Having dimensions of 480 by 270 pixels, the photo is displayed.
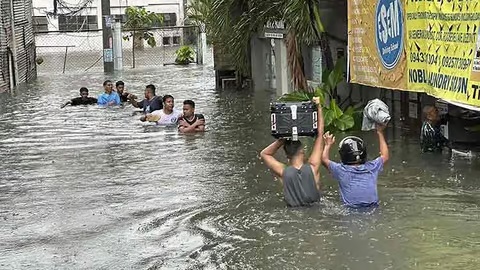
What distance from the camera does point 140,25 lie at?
151 ft

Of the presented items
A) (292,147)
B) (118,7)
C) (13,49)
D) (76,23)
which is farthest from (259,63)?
(118,7)

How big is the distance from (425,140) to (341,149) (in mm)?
4112

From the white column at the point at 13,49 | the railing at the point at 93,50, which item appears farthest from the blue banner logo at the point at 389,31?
the railing at the point at 93,50

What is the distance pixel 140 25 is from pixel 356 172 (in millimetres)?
38104

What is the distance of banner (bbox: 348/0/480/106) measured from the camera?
10.7 meters

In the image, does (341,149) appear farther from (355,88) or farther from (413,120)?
(355,88)

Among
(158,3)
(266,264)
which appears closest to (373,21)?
(266,264)

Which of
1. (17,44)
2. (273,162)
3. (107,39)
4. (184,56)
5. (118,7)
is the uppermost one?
(118,7)

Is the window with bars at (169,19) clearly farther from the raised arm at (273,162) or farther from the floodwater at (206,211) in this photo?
the raised arm at (273,162)

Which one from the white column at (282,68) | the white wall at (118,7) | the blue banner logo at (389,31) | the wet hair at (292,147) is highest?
the white wall at (118,7)

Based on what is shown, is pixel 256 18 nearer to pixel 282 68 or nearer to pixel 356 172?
pixel 282 68

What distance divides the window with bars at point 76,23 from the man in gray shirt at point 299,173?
4244cm

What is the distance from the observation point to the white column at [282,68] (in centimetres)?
2110

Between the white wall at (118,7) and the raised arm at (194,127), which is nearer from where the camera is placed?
the raised arm at (194,127)
